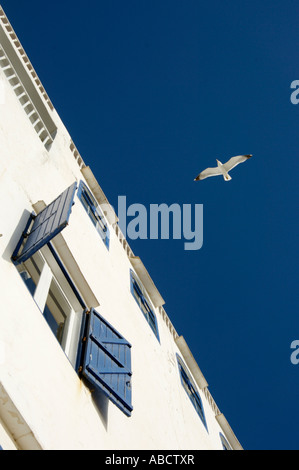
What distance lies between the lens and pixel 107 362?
609 cm

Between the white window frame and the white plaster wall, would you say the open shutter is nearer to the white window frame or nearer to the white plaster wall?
the white plaster wall

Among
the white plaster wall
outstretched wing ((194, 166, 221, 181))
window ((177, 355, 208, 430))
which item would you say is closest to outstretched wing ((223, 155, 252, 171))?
outstretched wing ((194, 166, 221, 181))

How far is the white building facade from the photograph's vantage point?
14.6ft

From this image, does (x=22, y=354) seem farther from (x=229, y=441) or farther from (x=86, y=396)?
(x=229, y=441)

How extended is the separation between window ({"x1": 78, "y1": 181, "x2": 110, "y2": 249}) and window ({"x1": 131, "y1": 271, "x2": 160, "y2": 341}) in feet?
5.19

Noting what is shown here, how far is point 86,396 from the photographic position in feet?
17.7

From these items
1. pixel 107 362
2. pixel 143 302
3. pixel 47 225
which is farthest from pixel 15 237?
pixel 143 302

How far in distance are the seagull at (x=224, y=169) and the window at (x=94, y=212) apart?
513 centimetres

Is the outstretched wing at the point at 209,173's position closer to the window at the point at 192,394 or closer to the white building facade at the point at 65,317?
the white building facade at the point at 65,317

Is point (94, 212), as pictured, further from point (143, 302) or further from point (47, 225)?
point (47, 225)

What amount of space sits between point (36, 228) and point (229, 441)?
1289 cm

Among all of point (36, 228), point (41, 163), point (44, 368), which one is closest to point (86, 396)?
point (44, 368)

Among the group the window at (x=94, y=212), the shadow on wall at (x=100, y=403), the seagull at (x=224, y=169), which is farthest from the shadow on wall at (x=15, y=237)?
the seagull at (x=224, y=169)

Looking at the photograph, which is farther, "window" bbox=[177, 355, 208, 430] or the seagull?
the seagull
